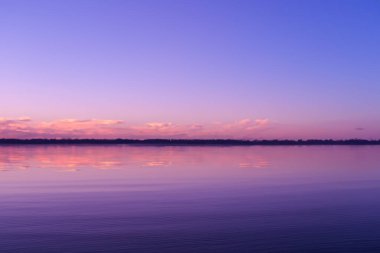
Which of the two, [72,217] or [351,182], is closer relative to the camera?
[72,217]

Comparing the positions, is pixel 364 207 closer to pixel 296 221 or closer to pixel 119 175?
pixel 296 221

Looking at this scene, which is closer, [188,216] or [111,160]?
[188,216]

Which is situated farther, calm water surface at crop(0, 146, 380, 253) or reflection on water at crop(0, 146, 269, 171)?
reflection on water at crop(0, 146, 269, 171)

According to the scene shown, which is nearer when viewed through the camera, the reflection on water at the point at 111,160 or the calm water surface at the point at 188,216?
the calm water surface at the point at 188,216

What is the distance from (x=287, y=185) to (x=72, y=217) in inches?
538

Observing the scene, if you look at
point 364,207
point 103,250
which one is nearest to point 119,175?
point 364,207

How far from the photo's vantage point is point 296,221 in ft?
48.5

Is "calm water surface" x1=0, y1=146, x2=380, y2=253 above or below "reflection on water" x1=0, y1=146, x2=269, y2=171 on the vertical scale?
below

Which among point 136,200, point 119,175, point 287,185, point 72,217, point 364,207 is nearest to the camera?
point 72,217

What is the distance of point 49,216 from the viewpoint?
15500 mm

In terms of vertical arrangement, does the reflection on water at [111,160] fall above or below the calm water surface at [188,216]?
above

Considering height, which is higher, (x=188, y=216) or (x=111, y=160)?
(x=111, y=160)

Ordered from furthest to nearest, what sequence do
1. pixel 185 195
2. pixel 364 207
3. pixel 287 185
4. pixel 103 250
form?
pixel 287 185 < pixel 185 195 < pixel 364 207 < pixel 103 250

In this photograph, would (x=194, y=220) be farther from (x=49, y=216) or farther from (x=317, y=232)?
(x=49, y=216)
